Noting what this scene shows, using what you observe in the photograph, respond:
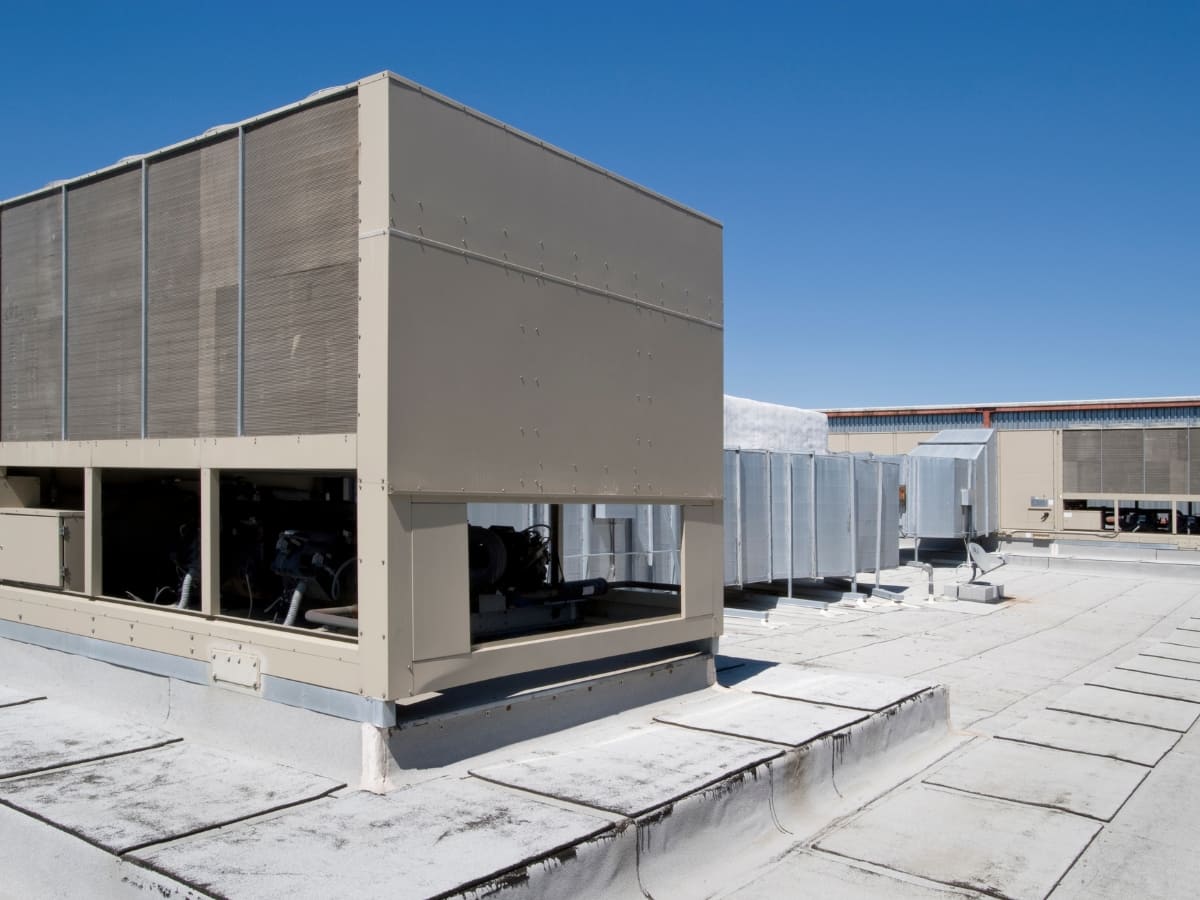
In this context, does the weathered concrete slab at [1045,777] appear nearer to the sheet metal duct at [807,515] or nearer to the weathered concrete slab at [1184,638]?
the sheet metal duct at [807,515]

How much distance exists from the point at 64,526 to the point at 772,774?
180 inches

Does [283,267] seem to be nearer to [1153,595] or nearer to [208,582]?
[208,582]

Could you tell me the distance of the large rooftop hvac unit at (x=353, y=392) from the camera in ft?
14.9

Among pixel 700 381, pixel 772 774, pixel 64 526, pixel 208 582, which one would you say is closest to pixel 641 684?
pixel 772 774

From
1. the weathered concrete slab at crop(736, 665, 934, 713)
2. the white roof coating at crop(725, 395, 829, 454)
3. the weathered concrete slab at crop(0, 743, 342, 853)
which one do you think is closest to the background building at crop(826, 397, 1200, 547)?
the white roof coating at crop(725, 395, 829, 454)

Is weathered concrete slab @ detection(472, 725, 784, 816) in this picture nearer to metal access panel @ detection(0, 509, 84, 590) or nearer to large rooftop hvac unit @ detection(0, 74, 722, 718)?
large rooftop hvac unit @ detection(0, 74, 722, 718)

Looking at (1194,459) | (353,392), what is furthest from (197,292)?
(1194,459)

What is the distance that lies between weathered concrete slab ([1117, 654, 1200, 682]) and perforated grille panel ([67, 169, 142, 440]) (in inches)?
416

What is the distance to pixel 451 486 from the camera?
15.5 ft

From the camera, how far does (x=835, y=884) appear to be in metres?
4.50

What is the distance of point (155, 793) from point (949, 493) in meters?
22.0

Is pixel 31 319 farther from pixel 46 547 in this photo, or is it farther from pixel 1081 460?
pixel 1081 460

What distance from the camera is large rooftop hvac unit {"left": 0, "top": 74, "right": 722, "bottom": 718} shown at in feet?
14.9

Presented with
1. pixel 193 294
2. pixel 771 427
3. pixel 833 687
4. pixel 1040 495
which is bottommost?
pixel 833 687
